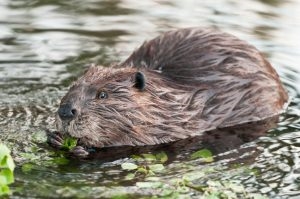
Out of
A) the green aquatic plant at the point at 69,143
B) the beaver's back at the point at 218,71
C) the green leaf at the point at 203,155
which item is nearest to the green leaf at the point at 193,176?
the green leaf at the point at 203,155

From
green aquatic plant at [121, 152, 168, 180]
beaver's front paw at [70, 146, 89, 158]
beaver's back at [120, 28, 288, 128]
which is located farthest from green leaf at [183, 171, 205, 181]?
beaver's back at [120, 28, 288, 128]

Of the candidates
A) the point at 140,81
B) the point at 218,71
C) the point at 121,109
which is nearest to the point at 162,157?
the point at 121,109

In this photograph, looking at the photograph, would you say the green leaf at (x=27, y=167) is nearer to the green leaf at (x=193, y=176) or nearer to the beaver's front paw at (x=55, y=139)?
the beaver's front paw at (x=55, y=139)

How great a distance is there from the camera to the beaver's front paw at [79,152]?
621 cm

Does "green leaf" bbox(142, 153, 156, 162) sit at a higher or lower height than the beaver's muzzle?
lower

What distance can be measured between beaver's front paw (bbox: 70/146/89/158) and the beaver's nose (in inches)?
9.5

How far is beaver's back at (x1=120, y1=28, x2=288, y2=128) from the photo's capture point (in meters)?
6.94

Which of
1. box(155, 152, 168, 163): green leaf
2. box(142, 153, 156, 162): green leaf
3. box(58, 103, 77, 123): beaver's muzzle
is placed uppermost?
box(58, 103, 77, 123): beaver's muzzle

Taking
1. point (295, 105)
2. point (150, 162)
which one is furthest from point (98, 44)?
point (150, 162)

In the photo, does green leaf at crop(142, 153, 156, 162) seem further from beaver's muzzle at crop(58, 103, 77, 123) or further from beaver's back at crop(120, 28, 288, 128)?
beaver's back at crop(120, 28, 288, 128)

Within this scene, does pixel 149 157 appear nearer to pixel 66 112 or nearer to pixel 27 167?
pixel 66 112

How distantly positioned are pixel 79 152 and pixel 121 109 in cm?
45

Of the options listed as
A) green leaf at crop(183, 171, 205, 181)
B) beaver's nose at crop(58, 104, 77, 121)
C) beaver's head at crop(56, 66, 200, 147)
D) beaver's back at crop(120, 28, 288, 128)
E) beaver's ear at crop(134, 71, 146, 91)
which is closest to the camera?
green leaf at crop(183, 171, 205, 181)

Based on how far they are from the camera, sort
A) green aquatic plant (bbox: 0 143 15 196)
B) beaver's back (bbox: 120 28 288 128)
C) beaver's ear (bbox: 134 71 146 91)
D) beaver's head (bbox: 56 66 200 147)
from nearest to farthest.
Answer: green aquatic plant (bbox: 0 143 15 196) → beaver's head (bbox: 56 66 200 147) → beaver's ear (bbox: 134 71 146 91) → beaver's back (bbox: 120 28 288 128)
